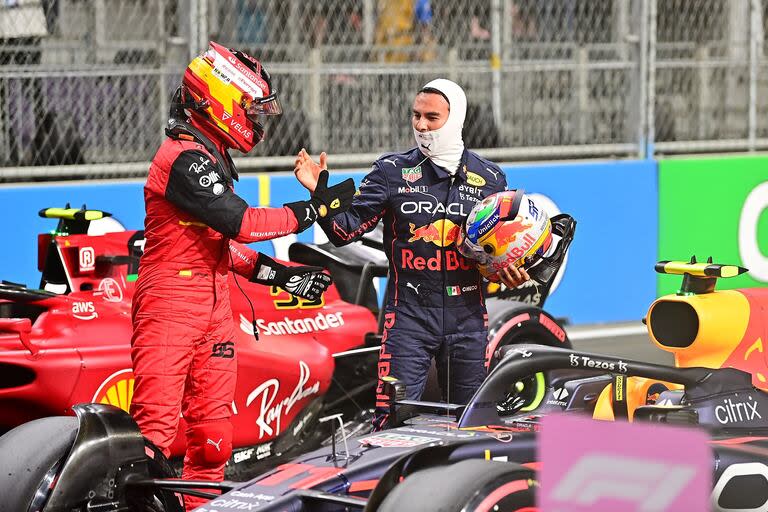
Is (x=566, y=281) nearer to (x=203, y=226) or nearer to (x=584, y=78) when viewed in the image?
(x=584, y=78)

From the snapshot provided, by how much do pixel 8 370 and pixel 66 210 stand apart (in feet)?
4.25

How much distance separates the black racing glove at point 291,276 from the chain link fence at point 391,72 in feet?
12.8

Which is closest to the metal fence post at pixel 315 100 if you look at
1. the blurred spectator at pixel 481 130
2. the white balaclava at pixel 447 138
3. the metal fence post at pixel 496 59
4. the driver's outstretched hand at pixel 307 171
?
the blurred spectator at pixel 481 130

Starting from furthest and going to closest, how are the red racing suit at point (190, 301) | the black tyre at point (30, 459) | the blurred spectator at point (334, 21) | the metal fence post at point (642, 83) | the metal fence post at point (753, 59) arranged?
the metal fence post at point (753, 59)
the metal fence post at point (642, 83)
the blurred spectator at point (334, 21)
the red racing suit at point (190, 301)
the black tyre at point (30, 459)

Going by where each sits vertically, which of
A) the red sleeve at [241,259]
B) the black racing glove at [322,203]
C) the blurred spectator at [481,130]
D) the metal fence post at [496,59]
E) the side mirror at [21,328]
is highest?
the metal fence post at [496,59]

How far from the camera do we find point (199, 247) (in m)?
5.24

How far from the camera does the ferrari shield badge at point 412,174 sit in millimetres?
5812

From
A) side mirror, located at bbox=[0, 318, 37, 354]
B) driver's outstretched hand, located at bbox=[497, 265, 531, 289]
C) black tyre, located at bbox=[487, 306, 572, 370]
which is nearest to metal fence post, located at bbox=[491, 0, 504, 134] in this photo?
black tyre, located at bbox=[487, 306, 572, 370]

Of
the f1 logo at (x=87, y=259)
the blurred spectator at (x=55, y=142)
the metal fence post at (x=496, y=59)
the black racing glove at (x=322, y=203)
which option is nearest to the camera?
the black racing glove at (x=322, y=203)

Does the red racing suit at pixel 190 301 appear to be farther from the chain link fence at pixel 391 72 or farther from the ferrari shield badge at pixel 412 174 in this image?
the chain link fence at pixel 391 72

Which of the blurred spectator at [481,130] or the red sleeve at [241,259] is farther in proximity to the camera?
the blurred spectator at [481,130]

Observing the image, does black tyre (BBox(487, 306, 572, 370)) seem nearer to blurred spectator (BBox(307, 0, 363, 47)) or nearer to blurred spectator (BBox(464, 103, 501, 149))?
blurred spectator (BBox(464, 103, 501, 149))

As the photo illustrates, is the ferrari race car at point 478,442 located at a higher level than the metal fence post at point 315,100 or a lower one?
lower

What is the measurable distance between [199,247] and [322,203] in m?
0.51
